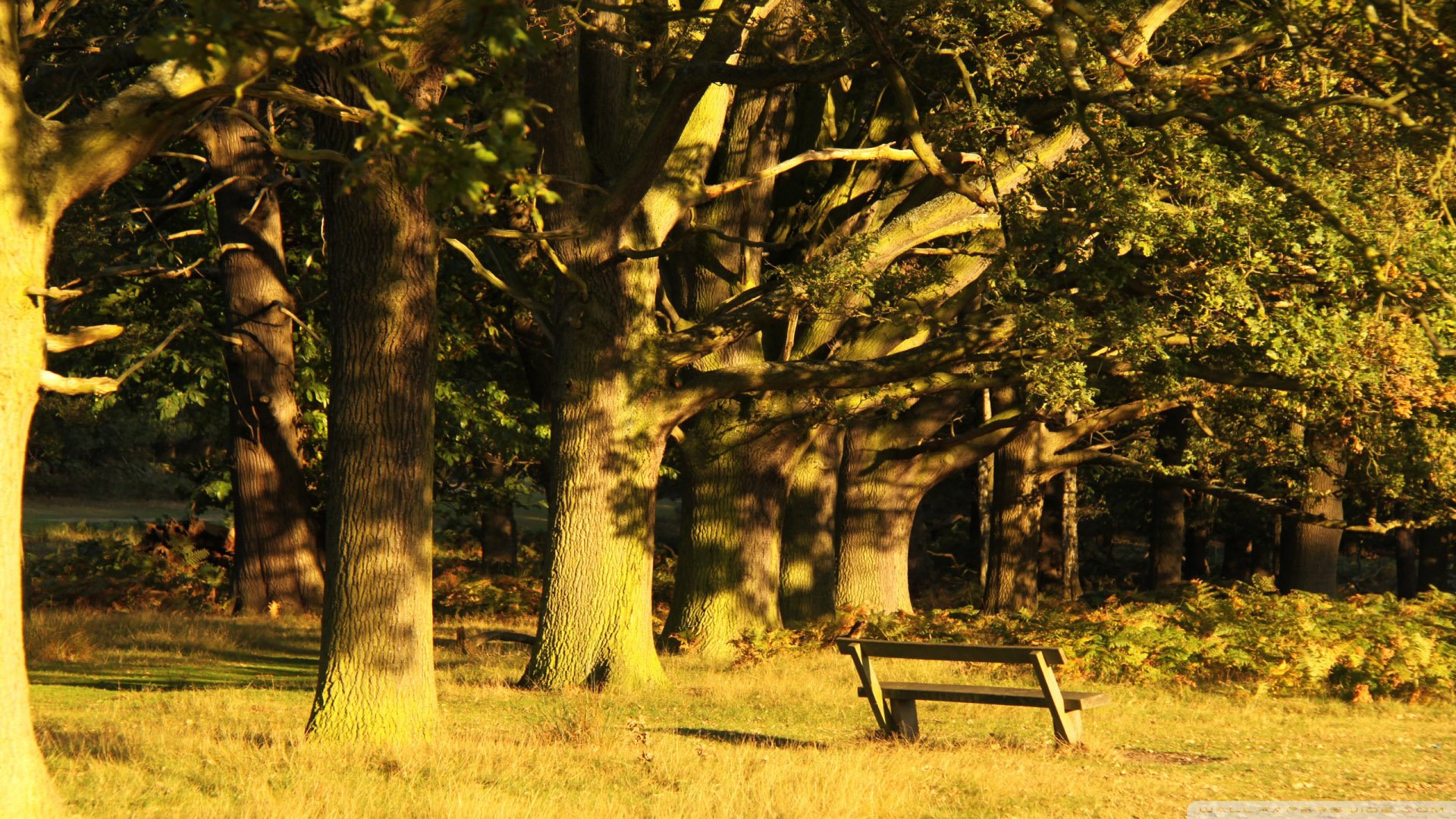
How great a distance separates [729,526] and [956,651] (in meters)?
7.64

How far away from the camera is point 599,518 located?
14078 millimetres

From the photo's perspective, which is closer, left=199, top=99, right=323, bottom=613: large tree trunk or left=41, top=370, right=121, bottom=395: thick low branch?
left=41, top=370, right=121, bottom=395: thick low branch

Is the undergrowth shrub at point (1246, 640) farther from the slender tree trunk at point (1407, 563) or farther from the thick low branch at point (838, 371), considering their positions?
the slender tree trunk at point (1407, 563)

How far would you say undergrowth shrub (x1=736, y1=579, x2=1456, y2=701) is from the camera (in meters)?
14.6

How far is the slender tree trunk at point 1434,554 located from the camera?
32.3 metres

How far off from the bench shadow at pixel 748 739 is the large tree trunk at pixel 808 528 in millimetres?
8943

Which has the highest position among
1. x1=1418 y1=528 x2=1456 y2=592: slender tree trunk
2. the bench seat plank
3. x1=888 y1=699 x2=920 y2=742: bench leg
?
x1=1418 y1=528 x2=1456 y2=592: slender tree trunk

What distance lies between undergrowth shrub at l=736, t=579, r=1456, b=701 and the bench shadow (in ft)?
17.1

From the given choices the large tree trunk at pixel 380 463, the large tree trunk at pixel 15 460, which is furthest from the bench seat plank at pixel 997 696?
the large tree trunk at pixel 15 460

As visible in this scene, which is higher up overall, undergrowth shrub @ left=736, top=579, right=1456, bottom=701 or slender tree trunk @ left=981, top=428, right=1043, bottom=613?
slender tree trunk @ left=981, top=428, right=1043, bottom=613

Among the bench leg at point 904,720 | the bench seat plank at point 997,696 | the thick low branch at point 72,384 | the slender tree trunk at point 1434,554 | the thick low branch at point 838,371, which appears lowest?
the bench leg at point 904,720

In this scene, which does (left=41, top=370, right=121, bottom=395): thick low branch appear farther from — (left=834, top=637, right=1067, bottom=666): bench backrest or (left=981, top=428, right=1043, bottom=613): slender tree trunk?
(left=981, top=428, right=1043, bottom=613): slender tree trunk

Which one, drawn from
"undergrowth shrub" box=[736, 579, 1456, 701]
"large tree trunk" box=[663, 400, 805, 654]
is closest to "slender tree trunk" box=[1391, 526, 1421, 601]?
"undergrowth shrub" box=[736, 579, 1456, 701]

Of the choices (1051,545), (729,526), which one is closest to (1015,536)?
(729,526)
